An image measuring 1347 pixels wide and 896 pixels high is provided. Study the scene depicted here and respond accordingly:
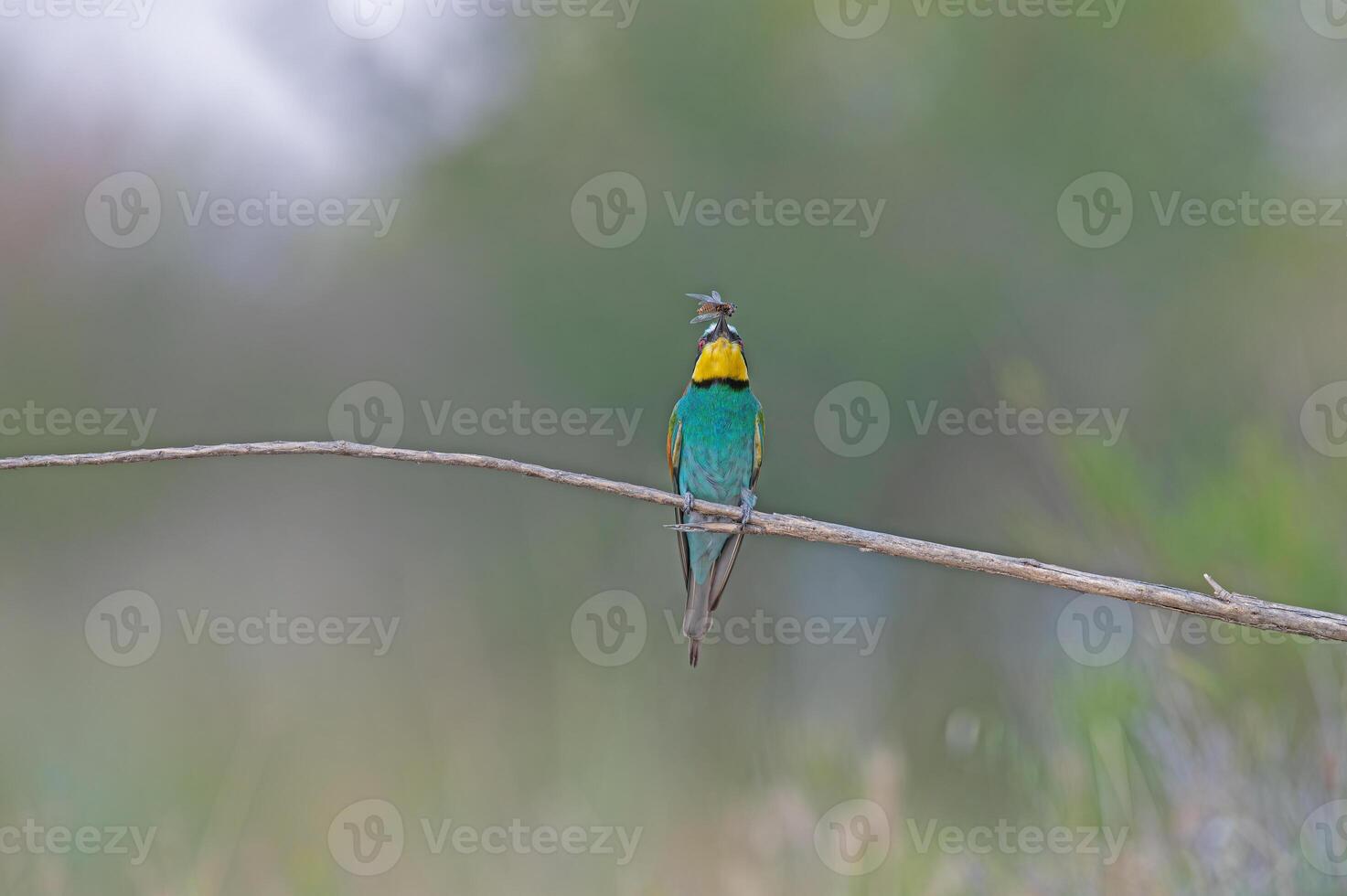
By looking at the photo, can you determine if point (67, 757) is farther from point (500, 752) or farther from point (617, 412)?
point (617, 412)

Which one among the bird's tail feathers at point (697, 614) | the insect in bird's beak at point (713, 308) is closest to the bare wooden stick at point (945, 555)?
the insect in bird's beak at point (713, 308)

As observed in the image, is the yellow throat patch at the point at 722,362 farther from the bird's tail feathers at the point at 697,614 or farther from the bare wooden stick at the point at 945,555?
the bare wooden stick at the point at 945,555

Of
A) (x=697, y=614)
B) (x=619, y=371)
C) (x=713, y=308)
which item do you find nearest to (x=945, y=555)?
(x=713, y=308)

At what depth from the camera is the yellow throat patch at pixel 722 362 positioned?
413 centimetres

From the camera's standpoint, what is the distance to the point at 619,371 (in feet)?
27.6

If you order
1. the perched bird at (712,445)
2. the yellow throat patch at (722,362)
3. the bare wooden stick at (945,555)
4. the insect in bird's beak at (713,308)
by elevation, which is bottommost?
the bare wooden stick at (945,555)

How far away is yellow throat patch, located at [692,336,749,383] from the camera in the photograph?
4.13 meters

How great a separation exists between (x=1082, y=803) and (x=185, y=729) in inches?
162

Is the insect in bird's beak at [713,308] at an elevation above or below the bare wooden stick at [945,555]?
above

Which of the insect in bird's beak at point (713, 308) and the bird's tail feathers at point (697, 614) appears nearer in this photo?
the insect in bird's beak at point (713, 308)

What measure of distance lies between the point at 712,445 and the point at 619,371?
4.24m

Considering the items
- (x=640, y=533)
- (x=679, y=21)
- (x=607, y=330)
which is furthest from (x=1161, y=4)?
(x=640, y=533)

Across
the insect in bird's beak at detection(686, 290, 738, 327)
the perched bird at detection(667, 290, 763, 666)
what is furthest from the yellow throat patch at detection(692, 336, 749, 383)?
the insect in bird's beak at detection(686, 290, 738, 327)

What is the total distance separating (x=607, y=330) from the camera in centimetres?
840
